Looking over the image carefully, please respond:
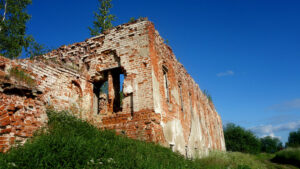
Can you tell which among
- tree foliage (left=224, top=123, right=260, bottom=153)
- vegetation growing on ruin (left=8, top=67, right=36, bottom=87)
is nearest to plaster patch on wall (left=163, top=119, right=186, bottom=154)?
vegetation growing on ruin (left=8, top=67, right=36, bottom=87)

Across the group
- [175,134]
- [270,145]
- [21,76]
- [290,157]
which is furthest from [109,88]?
[270,145]

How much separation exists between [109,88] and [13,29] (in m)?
10.4

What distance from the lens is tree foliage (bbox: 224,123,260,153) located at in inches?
1265

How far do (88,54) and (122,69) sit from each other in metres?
1.83

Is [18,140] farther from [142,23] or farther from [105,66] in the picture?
[142,23]

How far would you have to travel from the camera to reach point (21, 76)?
5.27 meters

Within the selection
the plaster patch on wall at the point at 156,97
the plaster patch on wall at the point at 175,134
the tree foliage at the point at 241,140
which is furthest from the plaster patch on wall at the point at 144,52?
the tree foliage at the point at 241,140

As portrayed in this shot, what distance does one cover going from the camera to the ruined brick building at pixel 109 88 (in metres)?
5.01

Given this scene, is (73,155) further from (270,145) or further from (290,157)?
(270,145)

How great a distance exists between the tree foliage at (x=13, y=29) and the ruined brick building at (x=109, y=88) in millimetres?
6670

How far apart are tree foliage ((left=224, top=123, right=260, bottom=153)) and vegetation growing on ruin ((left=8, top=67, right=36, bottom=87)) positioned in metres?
32.5

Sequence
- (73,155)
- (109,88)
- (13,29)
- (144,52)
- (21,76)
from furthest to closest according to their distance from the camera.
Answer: (13,29), (109,88), (144,52), (21,76), (73,155)

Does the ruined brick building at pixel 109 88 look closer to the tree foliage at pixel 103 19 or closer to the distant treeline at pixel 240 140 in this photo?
the tree foliage at pixel 103 19

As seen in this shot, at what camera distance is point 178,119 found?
8922 millimetres
